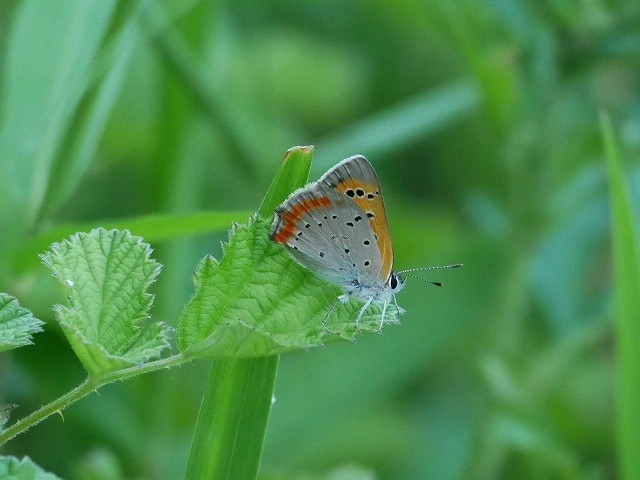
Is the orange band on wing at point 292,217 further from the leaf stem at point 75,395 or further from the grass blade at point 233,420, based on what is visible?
the leaf stem at point 75,395

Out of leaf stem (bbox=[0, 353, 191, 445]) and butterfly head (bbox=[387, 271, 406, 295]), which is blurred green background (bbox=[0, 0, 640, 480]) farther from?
leaf stem (bbox=[0, 353, 191, 445])

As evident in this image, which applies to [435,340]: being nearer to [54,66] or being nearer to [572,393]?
[572,393]

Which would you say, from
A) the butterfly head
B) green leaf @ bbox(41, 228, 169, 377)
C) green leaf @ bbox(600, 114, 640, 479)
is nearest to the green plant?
green leaf @ bbox(41, 228, 169, 377)

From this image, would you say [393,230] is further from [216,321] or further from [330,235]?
[216,321]

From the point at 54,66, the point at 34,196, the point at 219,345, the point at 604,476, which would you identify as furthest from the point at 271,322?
Result: the point at 604,476

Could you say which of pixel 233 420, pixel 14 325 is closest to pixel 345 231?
pixel 233 420
